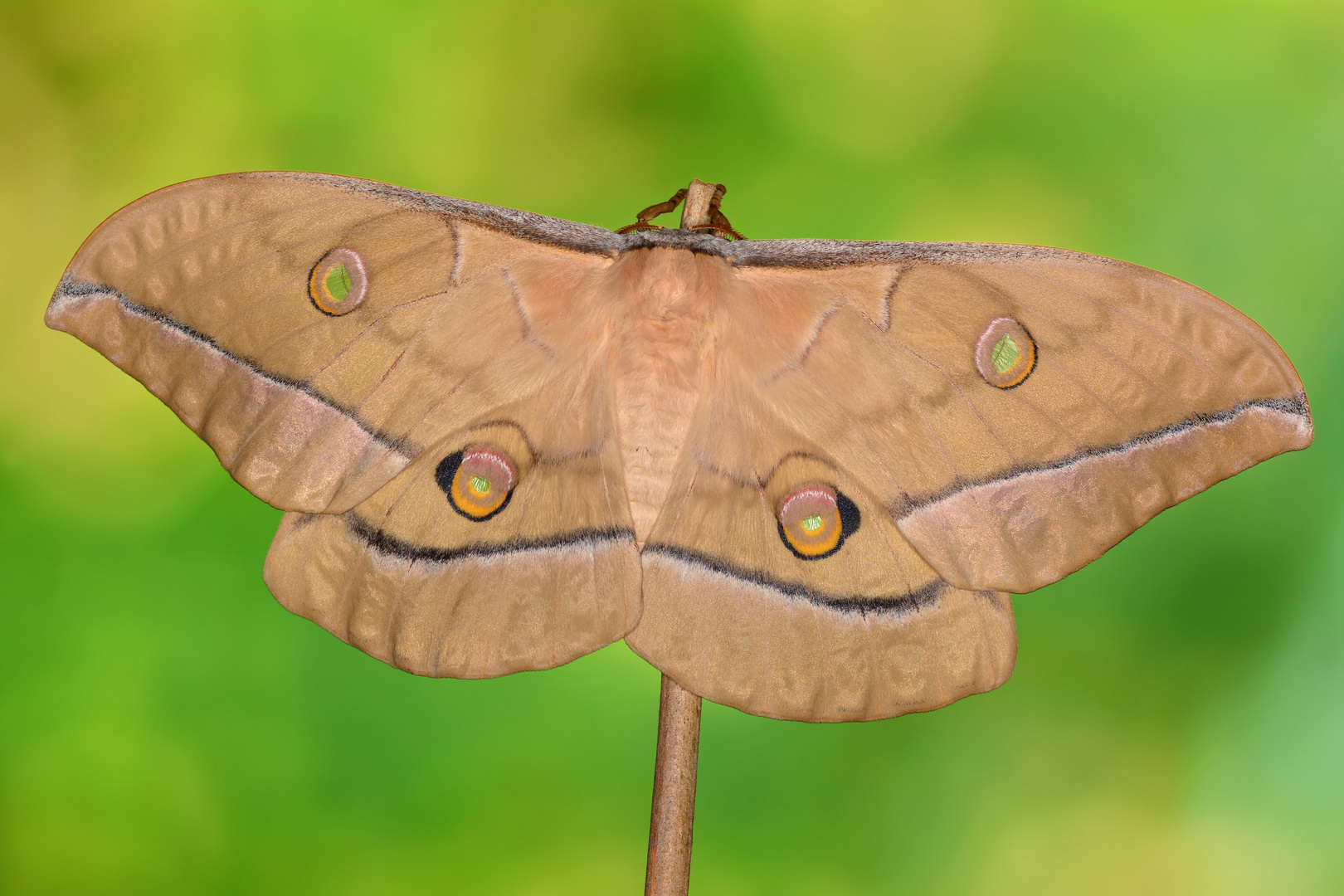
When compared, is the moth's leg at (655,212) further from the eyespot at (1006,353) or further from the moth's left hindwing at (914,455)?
the eyespot at (1006,353)

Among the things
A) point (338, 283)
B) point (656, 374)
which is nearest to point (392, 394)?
point (338, 283)

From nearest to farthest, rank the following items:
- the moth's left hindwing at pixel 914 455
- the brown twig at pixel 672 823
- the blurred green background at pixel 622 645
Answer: the brown twig at pixel 672 823, the moth's left hindwing at pixel 914 455, the blurred green background at pixel 622 645

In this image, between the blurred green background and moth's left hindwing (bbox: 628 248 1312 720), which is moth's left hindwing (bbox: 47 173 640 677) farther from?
the blurred green background

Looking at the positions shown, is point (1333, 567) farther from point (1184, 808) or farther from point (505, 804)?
point (505, 804)

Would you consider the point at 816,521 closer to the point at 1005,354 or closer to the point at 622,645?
the point at 1005,354

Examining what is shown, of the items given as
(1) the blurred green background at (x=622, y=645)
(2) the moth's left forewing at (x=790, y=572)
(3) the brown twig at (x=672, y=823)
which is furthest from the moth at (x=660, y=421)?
(1) the blurred green background at (x=622, y=645)

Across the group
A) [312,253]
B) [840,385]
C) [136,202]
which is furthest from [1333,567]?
[136,202]

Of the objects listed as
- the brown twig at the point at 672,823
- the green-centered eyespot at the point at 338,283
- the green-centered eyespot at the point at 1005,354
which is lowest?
the brown twig at the point at 672,823

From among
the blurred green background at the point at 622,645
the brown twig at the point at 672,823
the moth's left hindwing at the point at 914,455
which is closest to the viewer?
the brown twig at the point at 672,823
